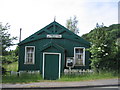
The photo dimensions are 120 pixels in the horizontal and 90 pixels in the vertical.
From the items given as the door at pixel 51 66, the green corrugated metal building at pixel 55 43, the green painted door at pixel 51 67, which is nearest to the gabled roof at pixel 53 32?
the green corrugated metal building at pixel 55 43

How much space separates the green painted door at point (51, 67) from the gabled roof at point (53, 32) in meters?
2.66

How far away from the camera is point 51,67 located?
16.3 m

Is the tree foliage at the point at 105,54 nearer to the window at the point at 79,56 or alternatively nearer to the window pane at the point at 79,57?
the window at the point at 79,56

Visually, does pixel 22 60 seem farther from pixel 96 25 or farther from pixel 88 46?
pixel 96 25

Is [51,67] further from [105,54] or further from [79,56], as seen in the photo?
[105,54]

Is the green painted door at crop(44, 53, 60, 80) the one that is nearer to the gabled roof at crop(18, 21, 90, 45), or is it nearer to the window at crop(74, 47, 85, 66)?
the window at crop(74, 47, 85, 66)

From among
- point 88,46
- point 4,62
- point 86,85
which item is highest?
point 88,46

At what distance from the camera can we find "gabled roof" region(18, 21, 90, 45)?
17.8 metres

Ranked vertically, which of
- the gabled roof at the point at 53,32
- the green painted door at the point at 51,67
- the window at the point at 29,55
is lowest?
→ the green painted door at the point at 51,67

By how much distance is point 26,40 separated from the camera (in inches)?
706

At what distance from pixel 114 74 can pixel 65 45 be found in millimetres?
5578

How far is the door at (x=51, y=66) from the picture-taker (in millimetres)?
16234

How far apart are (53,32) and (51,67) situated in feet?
12.3

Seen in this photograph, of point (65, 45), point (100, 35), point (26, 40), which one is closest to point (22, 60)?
point (26, 40)
